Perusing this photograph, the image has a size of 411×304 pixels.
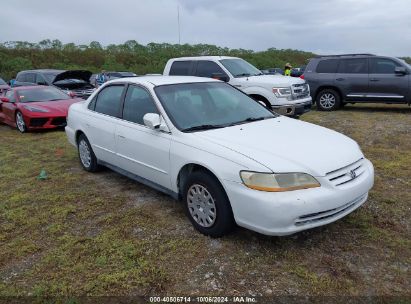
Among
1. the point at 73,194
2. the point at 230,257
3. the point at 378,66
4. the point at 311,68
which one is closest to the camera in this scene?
the point at 230,257

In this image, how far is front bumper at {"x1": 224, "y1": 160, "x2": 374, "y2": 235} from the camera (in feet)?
10.5

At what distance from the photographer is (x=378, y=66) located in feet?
37.9

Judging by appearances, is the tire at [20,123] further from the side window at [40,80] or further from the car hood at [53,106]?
the side window at [40,80]

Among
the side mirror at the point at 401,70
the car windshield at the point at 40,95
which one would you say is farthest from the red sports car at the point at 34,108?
the side mirror at the point at 401,70

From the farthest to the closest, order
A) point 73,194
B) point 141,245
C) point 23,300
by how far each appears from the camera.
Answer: point 73,194 → point 141,245 → point 23,300

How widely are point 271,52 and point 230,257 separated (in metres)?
55.6

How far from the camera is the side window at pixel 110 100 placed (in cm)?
520

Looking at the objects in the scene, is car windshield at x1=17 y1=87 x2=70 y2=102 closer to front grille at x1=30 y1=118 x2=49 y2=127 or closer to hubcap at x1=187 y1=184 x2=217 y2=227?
front grille at x1=30 y1=118 x2=49 y2=127

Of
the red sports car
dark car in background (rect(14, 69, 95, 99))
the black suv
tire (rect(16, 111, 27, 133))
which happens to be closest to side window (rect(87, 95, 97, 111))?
the red sports car

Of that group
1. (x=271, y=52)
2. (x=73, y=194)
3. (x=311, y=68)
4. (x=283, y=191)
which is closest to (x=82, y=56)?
(x=271, y=52)

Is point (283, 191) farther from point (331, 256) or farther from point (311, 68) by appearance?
point (311, 68)

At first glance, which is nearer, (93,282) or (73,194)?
(93,282)

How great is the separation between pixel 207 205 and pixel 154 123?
1088 millimetres

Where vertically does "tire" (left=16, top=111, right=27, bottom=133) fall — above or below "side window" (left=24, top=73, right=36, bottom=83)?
below
